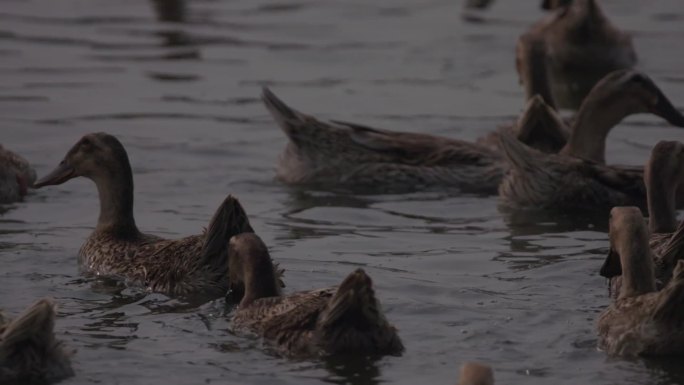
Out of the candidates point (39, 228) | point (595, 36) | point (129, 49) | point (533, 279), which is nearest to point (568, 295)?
point (533, 279)

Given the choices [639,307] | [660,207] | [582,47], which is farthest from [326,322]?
[582,47]

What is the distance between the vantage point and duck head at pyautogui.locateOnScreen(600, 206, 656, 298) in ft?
31.2

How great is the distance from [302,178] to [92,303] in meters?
4.29

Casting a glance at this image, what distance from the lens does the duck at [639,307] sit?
349 inches

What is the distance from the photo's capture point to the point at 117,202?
38.7 feet

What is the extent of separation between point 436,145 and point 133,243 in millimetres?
3772

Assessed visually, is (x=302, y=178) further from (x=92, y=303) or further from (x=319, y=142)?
(x=92, y=303)

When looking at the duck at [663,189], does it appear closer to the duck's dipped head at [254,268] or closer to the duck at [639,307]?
the duck at [639,307]

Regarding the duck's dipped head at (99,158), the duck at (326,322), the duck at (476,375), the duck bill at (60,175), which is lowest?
the duck at (326,322)

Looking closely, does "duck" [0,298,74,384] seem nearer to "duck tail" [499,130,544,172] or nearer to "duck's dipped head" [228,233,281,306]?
"duck's dipped head" [228,233,281,306]

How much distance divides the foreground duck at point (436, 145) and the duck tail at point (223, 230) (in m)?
3.95

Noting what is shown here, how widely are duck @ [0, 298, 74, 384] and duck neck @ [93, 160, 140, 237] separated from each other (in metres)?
3.01

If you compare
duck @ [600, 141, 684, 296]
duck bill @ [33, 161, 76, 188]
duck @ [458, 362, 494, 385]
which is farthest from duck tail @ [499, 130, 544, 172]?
duck @ [458, 362, 494, 385]

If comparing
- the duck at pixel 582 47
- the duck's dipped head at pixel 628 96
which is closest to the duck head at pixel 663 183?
the duck's dipped head at pixel 628 96
